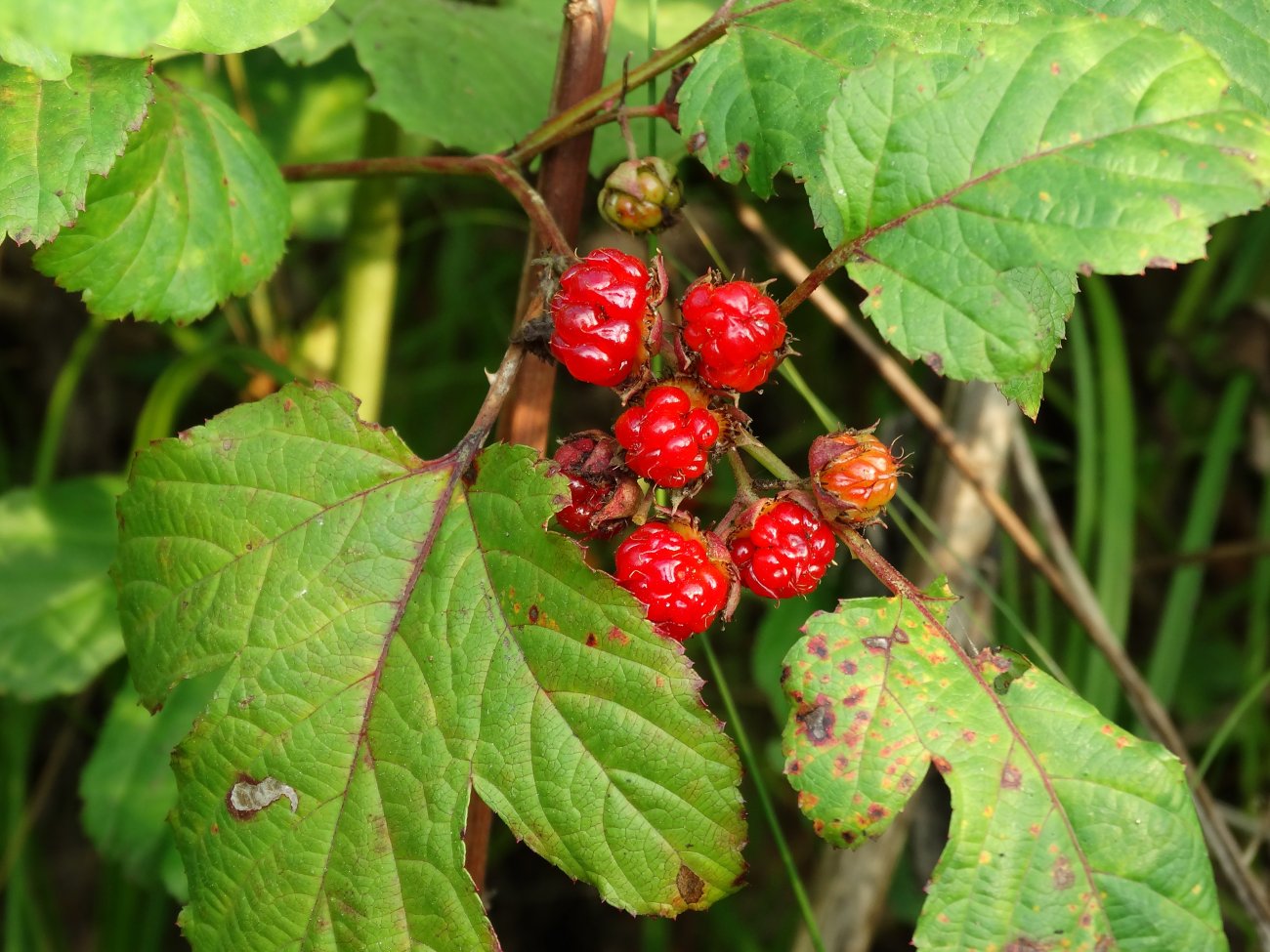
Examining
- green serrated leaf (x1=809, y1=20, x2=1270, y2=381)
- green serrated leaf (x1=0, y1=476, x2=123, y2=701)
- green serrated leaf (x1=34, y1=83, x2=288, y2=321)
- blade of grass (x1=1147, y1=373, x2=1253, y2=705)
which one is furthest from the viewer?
blade of grass (x1=1147, y1=373, x2=1253, y2=705)

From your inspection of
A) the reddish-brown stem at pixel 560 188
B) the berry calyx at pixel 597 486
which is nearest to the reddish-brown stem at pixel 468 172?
the reddish-brown stem at pixel 560 188

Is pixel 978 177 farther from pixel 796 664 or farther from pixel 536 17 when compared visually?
pixel 536 17

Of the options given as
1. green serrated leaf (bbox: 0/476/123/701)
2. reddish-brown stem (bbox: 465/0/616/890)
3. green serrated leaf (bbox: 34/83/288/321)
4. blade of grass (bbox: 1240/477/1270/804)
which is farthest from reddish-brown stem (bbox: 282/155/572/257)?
blade of grass (bbox: 1240/477/1270/804)

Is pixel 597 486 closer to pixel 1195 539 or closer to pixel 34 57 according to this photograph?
pixel 34 57

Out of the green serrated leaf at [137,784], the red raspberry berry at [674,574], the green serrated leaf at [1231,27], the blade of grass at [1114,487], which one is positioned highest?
the green serrated leaf at [1231,27]

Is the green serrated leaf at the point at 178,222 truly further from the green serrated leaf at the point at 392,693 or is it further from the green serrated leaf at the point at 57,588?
the green serrated leaf at the point at 57,588

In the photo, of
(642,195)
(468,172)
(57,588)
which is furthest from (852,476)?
(57,588)

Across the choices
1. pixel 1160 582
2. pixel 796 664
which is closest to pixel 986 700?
pixel 796 664

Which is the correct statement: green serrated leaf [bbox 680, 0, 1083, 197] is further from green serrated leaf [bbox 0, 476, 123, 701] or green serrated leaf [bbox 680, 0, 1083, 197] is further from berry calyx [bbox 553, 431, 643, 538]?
green serrated leaf [bbox 0, 476, 123, 701]
